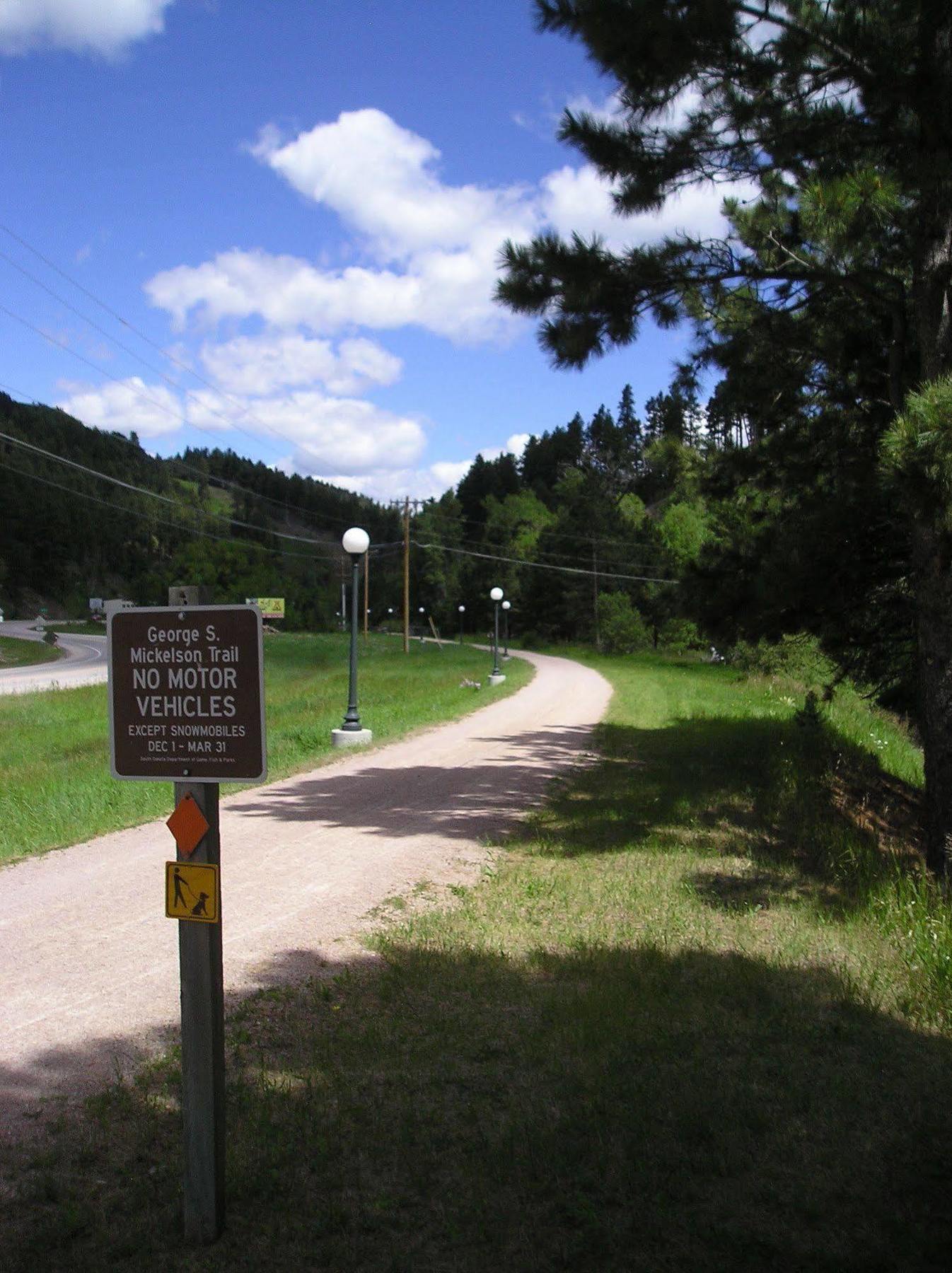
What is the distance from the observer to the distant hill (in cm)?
5575

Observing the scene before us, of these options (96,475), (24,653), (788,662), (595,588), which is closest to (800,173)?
(96,475)

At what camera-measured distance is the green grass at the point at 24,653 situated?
46.0 m

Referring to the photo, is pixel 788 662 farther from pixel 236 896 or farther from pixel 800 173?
pixel 236 896

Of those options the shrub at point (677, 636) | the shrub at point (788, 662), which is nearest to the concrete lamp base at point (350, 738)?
the shrub at point (788, 662)

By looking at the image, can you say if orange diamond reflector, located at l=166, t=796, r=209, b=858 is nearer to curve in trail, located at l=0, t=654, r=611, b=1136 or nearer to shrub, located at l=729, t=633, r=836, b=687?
curve in trail, located at l=0, t=654, r=611, b=1136

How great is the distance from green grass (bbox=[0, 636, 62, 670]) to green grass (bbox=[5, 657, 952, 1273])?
41.0m

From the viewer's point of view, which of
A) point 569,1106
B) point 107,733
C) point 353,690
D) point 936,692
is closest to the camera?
point 569,1106

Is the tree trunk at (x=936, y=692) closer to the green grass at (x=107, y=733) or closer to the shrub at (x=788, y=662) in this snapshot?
the green grass at (x=107, y=733)

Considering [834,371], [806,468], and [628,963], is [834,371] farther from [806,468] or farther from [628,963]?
[628,963]

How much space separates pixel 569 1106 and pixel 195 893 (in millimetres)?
1893

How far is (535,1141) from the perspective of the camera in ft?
12.9

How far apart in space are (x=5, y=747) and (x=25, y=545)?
75.1 metres

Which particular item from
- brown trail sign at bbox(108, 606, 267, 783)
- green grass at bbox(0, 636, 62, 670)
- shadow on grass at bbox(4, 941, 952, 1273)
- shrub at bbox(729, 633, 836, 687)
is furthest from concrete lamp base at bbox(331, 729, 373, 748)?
green grass at bbox(0, 636, 62, 670)

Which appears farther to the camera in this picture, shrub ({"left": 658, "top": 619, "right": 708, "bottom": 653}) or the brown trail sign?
shrub ({"left": 658, "top": 619, "right": 708, "bottom": 653})
